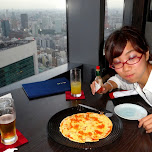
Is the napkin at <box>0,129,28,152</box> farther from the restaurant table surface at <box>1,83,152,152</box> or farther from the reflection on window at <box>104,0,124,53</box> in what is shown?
the reflection on window at <box>104,0,124,53</box>

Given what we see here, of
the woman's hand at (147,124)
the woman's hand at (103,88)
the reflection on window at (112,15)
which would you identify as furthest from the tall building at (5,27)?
the woman's hand at (147,124)

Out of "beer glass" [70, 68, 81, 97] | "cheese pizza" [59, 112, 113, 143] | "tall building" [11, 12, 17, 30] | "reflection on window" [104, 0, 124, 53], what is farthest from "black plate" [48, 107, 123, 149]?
"reflection on window" [104, 0, 124, 53]

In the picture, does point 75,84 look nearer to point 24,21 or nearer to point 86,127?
point 86,127

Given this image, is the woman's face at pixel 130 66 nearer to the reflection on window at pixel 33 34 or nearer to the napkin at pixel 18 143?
the napkin at pixel 18 143

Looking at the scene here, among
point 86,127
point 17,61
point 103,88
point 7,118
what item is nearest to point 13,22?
point 17,61

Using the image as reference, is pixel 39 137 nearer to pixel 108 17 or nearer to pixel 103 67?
pixel 103 67

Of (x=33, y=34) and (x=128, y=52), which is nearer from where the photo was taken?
(x=128, y=52)

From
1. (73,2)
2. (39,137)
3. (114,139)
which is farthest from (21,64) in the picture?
(114,139)
